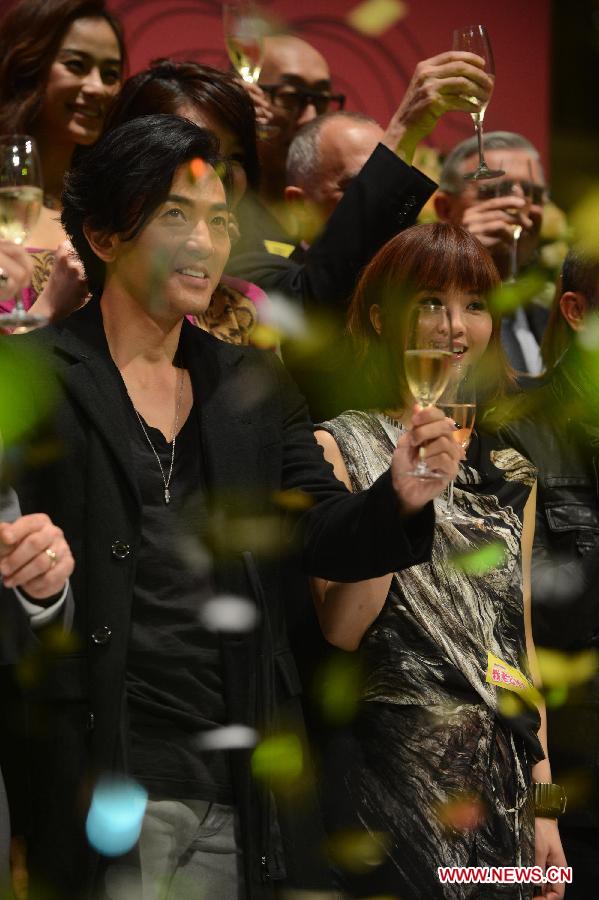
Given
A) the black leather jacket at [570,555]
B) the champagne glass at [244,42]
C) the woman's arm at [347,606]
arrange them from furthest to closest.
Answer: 1. the champagne glass at [244,42]
2. the black leather jacket at [570,555]
3. the woman's arm at [347,606]

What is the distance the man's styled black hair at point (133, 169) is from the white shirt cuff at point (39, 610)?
62cm

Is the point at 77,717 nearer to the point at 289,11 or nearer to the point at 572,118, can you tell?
the point at 289,11

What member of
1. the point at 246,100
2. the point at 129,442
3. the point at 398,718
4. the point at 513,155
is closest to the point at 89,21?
the point at 246,100

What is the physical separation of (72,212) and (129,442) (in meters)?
0.45

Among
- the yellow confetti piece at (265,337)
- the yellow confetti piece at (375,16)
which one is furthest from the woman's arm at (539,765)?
the yellow confetti piece at (375,16)

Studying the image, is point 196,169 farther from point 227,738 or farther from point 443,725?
point 443,725

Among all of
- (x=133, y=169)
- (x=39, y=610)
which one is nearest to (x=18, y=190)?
(x=133, y=169)

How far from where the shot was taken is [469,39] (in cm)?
279

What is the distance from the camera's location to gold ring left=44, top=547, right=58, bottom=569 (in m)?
1.69

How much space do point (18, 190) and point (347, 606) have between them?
35.6 inches

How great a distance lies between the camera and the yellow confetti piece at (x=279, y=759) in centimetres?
194

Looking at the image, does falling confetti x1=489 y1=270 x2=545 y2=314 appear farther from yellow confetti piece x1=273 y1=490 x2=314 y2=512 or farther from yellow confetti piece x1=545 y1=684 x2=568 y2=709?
yellow confetti piece x1=273 y1=490 x2=314 y2=512

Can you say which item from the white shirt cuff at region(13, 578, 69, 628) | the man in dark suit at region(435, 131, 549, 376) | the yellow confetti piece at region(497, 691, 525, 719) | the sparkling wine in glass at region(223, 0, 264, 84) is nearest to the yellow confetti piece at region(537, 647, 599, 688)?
the yellow confetti piece at region(497, 691, 525, 719)

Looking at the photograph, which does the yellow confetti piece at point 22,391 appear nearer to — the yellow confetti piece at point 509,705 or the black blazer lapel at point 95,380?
the black blazer lapel at point 95,380
